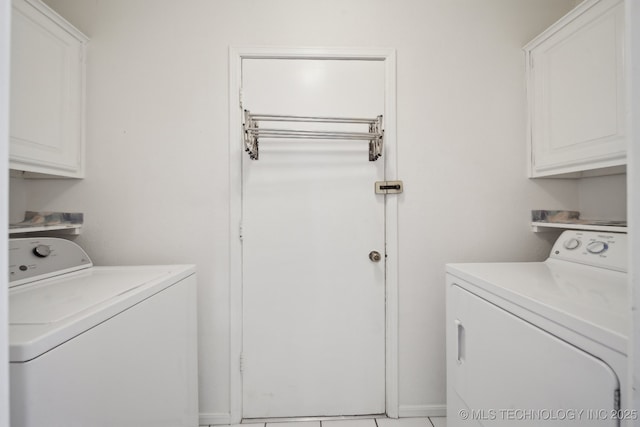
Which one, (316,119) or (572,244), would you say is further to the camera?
(316,119)

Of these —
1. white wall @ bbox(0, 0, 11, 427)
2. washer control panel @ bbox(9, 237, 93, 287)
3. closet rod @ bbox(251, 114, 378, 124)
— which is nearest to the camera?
white wall @ bbox(0, 0, 11, 427)

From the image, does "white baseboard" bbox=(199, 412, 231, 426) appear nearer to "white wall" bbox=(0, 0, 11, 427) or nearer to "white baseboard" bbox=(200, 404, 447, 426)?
"white baseboard" bbox=(200, 404, 447, 426)

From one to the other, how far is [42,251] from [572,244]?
95.2 inches

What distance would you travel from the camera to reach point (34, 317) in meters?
0.67

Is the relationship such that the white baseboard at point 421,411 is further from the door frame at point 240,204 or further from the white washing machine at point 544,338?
the white washing machine at point 544,338

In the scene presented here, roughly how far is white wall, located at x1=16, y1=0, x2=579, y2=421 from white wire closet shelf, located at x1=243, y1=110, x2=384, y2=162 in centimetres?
20

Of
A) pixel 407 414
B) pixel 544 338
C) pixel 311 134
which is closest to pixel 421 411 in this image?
pixel 407 414

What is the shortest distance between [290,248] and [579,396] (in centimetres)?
119

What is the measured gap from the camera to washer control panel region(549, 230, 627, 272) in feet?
3.43

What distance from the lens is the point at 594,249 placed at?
1.14 meters

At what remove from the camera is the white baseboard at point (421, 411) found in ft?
4.74

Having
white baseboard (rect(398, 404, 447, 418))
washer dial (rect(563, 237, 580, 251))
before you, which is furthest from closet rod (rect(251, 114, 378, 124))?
white baseboard (rect(398, 404, 447, 418))

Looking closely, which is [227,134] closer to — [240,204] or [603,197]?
[240,204]

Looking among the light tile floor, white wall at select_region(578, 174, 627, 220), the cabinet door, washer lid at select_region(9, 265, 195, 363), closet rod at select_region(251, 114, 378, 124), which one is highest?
closet rod at select_region(251, 114, 378, 124)
